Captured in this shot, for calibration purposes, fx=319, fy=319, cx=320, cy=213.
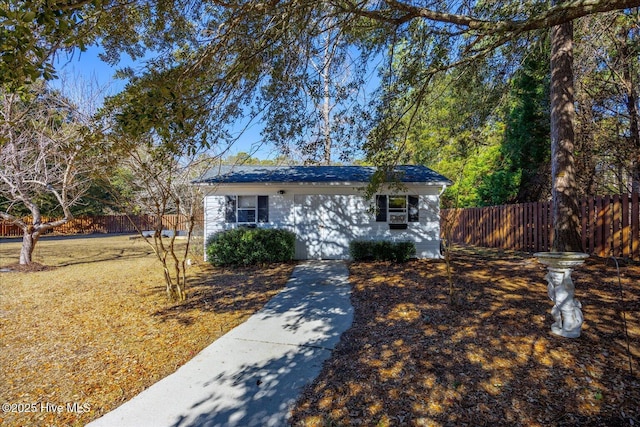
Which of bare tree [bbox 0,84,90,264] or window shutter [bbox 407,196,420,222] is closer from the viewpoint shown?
bare tree [bbox 0,84,90,264]

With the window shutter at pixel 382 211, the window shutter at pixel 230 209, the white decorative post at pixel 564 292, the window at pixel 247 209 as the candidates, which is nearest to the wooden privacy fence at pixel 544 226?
the white decorative post at pixel 564 292

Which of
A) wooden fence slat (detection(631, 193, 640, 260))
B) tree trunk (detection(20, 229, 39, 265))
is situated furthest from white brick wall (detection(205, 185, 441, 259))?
tree trunk (detection(20, 229, 39, 265))

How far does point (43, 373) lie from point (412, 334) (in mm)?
4225

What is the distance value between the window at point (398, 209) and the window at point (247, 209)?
12.8 feet

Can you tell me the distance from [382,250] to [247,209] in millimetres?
4717

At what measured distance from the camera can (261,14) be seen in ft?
14.1

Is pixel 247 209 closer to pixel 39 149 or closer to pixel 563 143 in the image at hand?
pixel 39 149

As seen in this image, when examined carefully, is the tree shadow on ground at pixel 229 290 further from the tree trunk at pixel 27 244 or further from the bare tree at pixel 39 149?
the tree trunk at pixel 27 244

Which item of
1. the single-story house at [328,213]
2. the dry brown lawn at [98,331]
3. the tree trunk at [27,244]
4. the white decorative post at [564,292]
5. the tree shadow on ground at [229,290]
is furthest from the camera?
the single-story house at [328,213]

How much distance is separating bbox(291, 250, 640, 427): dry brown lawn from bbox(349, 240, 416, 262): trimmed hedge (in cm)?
427

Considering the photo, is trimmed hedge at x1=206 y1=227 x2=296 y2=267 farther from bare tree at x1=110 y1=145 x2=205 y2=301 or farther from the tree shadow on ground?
bare tree at x1=110 y1=145 x2=205 y2=301

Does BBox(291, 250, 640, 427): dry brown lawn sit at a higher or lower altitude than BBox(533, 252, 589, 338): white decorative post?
lower

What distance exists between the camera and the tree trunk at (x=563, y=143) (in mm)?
6812

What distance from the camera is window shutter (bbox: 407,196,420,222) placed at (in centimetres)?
1091
